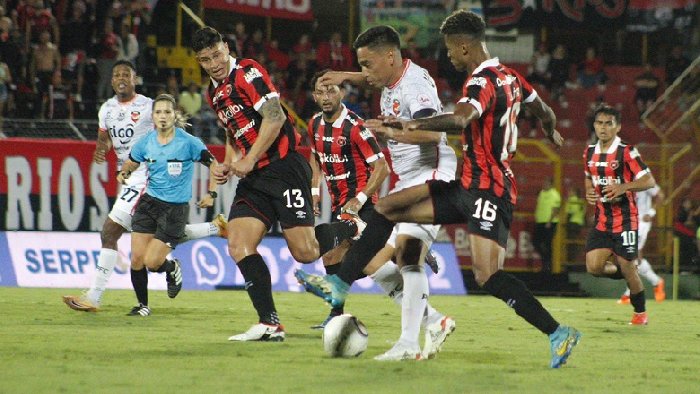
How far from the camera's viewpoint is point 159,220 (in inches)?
485

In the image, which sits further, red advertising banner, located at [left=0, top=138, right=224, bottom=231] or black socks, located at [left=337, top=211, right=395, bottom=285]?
red advertising banner, located at [left=0, top=138, right=224, bottom=231]

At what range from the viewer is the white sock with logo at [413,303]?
7840 millimetres

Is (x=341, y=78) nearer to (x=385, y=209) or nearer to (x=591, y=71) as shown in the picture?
(x=385, y=209)

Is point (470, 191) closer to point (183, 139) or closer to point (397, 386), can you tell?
point (397, 386)

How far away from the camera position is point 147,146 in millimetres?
12438

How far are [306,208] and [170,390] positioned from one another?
130 inches

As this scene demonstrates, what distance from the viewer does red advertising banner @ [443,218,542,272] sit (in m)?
20.7

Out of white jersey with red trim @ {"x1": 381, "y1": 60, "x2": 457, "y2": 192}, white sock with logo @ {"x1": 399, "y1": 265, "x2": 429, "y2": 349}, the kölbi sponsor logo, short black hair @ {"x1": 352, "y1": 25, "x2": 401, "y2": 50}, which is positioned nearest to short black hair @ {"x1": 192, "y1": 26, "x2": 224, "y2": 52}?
short black hair @ {"x1": 352, "y1": 25, "x2": 401, "y2": 50}

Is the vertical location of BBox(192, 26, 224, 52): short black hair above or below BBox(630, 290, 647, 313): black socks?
above

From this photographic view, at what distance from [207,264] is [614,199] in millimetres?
7305

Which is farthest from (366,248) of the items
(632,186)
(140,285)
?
(632,186)

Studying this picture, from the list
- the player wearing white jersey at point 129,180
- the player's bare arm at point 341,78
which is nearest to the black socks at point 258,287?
the player's bare arm at point 341,78

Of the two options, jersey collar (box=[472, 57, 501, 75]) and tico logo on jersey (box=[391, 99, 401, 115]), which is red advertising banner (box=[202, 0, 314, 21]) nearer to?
tico logo on jersey (box=[391, 99, 401, 115])

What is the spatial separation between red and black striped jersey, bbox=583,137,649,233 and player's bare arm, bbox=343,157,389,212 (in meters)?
3.17
